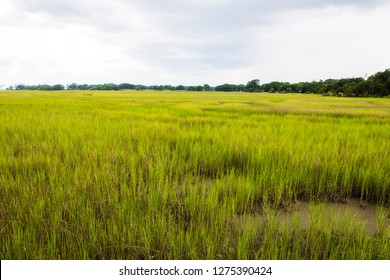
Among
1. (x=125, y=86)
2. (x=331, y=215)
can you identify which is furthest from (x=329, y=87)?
(x=125, y=86)

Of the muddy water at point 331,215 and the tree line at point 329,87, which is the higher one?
the tree line at point 329,87

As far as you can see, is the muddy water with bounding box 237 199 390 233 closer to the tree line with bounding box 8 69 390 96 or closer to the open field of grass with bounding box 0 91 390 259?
the open field of grass with bounding box 0 91 390 259

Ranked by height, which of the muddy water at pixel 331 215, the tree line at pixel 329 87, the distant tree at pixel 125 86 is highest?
the distant tree at pixel 125 86

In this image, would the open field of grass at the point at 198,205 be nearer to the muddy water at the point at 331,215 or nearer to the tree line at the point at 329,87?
the muddy water at the point at 331,215

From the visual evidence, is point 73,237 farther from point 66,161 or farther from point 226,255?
point 66,161

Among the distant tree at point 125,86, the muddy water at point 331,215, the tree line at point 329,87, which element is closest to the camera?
the muddy water at point 331,215

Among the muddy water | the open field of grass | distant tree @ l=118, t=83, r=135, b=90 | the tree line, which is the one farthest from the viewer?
distant tree @ l=118, t=83, r=135, b=90

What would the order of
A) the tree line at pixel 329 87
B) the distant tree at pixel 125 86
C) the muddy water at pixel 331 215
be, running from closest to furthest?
the muddy water at pixel 331 215 < the tree line at pixel 329 87 < the distant tree at pixel 125 86

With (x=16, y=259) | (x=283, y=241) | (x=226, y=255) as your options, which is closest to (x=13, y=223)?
(x=16, y=259)

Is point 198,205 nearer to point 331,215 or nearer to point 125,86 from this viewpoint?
point 331,215

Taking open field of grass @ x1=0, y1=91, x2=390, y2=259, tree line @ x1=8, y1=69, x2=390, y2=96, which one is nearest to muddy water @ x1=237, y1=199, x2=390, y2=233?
open field of grass @ x1=0, y1=91, x2=390, y2=259

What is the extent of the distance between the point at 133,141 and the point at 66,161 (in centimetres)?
146

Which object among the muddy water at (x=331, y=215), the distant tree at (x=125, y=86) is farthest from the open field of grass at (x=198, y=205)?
the distant tree at (x=125, y=86)

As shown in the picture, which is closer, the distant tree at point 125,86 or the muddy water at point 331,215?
the muddy water at point 331,215
